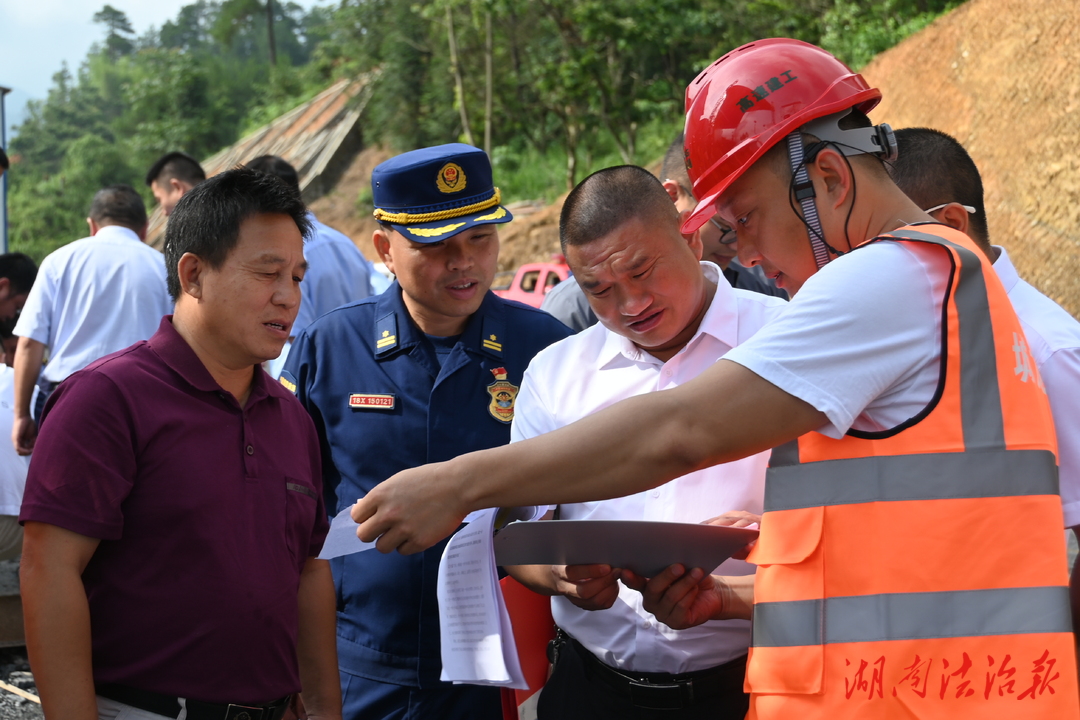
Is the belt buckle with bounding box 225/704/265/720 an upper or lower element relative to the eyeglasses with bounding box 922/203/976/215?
lower

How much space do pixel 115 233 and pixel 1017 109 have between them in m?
11.7

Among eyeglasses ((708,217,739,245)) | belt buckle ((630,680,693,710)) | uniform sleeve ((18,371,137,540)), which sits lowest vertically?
belt buckle ((630,680,693,710))

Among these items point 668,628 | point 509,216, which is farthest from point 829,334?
point 509,216

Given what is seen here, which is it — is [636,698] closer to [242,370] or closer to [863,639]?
[863,639]

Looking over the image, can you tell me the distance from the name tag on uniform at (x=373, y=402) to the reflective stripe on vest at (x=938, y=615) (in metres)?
1.63

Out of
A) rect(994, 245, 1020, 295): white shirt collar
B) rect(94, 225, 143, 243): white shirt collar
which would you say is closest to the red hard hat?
rect(994, 245, 1020, 295): white shirt collar

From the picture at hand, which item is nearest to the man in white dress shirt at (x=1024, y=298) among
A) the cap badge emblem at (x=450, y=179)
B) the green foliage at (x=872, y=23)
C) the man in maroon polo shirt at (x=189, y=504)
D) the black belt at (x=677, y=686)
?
the black belt at (x=677, y=686)

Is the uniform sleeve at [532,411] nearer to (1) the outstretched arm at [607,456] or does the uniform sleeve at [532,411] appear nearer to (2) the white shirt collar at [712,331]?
(2) the white shirt collar at [712,331]

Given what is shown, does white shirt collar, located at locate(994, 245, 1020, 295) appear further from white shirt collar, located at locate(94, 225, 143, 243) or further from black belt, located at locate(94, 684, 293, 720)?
white shirt collar, located at locate(94, 225, 143, 243)

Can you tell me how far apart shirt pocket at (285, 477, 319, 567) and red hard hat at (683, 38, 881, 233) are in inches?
49.2

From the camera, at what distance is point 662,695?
2303 mm

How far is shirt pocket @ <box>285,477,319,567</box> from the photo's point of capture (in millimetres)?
2404

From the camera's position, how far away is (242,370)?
2.43 meters

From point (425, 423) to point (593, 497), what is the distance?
1.33m
